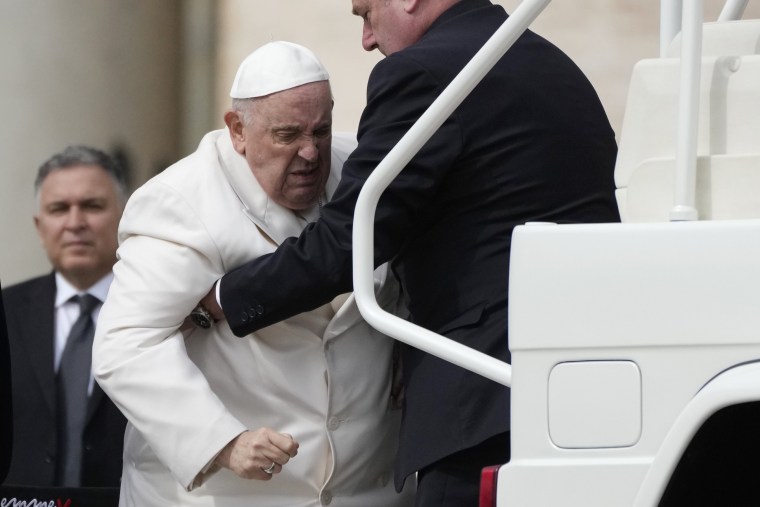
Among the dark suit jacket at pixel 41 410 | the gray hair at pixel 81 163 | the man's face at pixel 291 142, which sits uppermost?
the man's face at pixel 291 142

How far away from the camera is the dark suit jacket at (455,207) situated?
2826 millimetres

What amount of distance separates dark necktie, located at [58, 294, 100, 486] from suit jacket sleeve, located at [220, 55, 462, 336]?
2130mm

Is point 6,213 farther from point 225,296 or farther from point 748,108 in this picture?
point 748,108

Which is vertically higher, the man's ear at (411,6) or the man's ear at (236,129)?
the man's ear at (411,6)

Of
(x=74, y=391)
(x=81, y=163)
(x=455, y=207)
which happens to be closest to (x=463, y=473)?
(x=455, y=207)

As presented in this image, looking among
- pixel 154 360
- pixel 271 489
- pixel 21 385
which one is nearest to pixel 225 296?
pixel 154 360

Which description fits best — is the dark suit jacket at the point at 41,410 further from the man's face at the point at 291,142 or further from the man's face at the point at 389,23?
the man's face at the point at 389,23

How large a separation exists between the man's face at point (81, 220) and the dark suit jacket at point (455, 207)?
2.38 m

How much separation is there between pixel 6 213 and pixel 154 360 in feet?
12.5

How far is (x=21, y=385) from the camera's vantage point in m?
5.06

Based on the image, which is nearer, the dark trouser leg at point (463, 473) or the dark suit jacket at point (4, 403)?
the dark trouser leg at point (463, 473)

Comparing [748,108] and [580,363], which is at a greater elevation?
[748,108]

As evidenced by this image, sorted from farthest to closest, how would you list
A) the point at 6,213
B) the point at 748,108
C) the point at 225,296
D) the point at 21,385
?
the point at 6,213, the point at 21,385, the point at 225,296, the point at 748,108

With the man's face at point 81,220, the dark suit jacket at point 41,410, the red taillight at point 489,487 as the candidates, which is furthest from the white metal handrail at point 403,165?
the man's face at point 81,220
